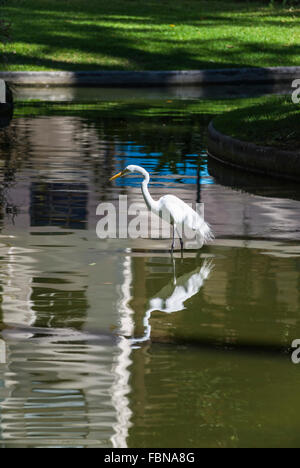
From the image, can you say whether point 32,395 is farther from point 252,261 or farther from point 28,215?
point 28,215

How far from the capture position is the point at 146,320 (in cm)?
780

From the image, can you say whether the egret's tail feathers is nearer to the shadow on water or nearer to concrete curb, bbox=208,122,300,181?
the shadow on water

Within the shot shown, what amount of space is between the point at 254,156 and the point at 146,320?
23.6ft

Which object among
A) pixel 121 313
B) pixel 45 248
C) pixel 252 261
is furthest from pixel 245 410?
pixel 45 248

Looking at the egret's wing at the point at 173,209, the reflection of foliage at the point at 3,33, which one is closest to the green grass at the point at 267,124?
the reflection of foliage at the point at 3,33

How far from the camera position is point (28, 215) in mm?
11469

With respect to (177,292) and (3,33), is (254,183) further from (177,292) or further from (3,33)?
(3,33)

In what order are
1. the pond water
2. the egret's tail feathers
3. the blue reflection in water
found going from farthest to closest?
the blue reflection in water < the egret's tail feathers < the pond water

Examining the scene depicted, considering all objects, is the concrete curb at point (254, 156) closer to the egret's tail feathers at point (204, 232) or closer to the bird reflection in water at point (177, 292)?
the egret's tail feathers at point (204, 232)

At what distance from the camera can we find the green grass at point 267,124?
1480cm

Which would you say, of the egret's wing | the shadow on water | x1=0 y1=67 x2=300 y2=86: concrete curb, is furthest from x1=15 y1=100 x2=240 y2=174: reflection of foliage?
the egret's wing

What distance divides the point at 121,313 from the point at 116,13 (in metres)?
30.2

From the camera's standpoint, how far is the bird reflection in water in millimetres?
8078

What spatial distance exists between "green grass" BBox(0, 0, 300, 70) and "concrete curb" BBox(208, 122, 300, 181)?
36.6ft
